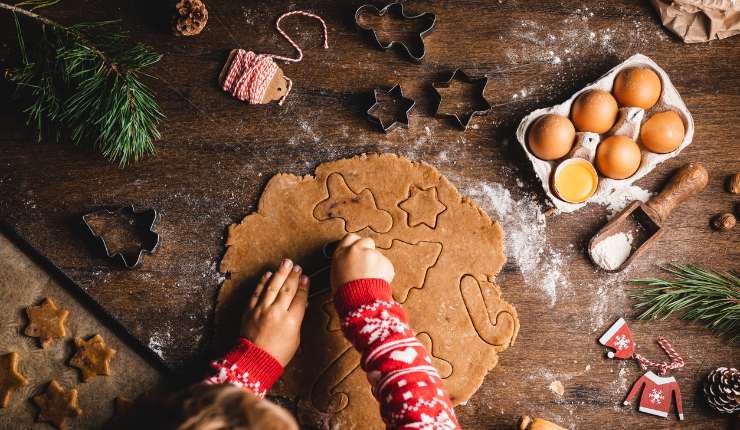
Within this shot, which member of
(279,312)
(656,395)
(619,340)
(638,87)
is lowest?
(656,395)

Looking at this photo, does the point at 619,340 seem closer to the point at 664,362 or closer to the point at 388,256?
the point at 664,362

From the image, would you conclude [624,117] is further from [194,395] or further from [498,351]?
[194,395]

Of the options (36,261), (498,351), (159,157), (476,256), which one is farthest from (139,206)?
(498,351)

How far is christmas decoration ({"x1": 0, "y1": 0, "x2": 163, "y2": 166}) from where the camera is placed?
3.52ft

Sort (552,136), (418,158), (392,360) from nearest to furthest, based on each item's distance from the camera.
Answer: (392,360), (552,136), (418,158)

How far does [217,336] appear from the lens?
1.23 m

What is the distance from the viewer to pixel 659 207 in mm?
1266

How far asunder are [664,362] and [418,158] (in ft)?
2.58

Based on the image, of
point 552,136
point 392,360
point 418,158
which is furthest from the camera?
point 418,158

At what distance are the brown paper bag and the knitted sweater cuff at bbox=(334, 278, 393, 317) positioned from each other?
969 millimetres

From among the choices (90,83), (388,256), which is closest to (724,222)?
(388,256)

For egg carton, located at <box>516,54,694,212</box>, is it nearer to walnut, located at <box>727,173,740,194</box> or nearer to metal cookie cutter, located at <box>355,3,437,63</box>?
walnut, located at <box>727,173,740,194</box>

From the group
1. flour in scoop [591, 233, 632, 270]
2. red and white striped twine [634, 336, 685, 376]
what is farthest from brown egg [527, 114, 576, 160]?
red and white striped twine [634, 336, 685, 376]

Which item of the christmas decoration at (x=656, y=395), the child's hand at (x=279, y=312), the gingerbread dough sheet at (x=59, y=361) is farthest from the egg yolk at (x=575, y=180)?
the gingerbread dough sheet at (x=59, y=361)
